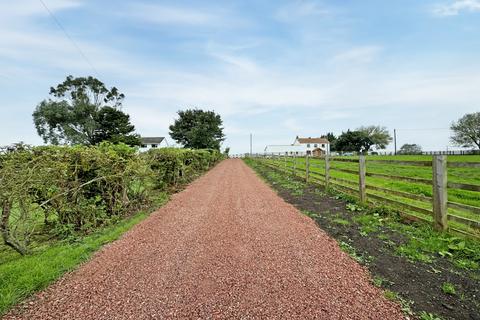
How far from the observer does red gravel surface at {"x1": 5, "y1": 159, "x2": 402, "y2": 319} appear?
2445 mm

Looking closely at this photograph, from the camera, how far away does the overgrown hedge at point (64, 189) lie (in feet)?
12.7

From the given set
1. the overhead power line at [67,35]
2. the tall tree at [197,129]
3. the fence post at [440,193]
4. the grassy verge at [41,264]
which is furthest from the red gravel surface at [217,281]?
the tall tree at [197,129]

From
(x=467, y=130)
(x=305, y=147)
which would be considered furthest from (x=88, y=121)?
(x=467, y=130)

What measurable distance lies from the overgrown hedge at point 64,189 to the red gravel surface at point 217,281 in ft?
4.12

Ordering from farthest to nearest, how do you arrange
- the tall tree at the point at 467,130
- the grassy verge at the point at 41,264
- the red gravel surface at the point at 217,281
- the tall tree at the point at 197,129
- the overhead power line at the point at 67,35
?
the tall tree at the point at 467,130
the tall tree at the point at 197,129
the overhead power line at the point at 67,35
the grassy verge at the point at 41,264
the red gravel surface at the point at 217,281

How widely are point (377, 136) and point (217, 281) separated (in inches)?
3689

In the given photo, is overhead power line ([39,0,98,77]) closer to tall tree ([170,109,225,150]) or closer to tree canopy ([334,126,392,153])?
tall tree ([170,109,225,150])

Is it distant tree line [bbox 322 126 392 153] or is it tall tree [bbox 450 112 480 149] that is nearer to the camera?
tall tree [bbox 450 112 480 149]

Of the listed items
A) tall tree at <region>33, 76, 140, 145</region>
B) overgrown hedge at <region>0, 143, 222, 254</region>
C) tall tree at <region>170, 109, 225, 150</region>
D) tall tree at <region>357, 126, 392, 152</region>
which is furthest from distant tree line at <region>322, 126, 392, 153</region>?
overgrown hedge at <region>0, 143, 222, 254</region>

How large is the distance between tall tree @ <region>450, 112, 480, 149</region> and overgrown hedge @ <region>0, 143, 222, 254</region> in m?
76.1

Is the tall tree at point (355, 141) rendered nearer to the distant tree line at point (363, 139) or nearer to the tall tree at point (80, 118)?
the distant tree line at point (363, 139)

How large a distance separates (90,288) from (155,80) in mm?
18516

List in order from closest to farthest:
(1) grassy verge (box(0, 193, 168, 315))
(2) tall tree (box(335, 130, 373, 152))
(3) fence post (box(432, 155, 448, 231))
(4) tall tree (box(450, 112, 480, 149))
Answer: (1) grassy verge (box(0, 193, 168, 315))
(3) fence post (box(432, 155, 448, 231))
(4) tall tree (box(450, 112, 480, 149))
(2) tall tree (box(335, 130, 373, 152))

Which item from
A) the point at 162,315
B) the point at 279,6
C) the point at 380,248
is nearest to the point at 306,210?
the point at 380,248
